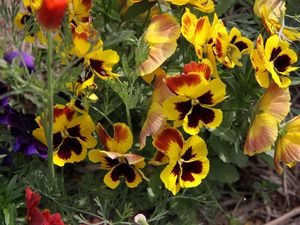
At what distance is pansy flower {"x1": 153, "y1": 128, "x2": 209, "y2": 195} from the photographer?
1530mm

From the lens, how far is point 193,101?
1498 millimetres

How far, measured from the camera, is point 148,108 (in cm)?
158

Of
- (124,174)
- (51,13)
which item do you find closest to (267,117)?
(124,174)

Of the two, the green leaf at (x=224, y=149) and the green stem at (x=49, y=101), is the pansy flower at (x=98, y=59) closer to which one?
the green stem at (x=49, y=101)

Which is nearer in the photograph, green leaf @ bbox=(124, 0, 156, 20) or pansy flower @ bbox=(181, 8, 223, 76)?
pansy flower @ bbox=(181, 8, 223, 76)

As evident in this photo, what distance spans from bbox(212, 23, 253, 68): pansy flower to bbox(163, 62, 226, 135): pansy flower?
0.27ft

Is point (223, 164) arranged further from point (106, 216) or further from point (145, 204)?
point (106, 216)

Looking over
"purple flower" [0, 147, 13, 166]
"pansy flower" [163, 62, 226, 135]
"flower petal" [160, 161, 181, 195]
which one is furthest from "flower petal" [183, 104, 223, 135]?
"purple flower" [0, 147, 13, 166]

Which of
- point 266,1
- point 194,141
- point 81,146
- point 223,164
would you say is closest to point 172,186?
point 194,141

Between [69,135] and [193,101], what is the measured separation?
0.32 metres

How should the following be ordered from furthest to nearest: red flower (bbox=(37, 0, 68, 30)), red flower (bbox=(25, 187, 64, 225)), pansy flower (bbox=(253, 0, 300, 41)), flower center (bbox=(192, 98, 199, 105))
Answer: pansy flower (bbox=(253, 0, 300, 41)) < flower center (bbox=(192, 98, 199, 105)) < red flower (bbox=(25, 187, 64, 225)) < red flower (bbox=(37, 0, 68, 30))

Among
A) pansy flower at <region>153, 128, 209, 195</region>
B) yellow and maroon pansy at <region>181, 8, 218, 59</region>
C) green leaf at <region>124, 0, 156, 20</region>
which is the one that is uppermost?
yellow and maroon pansy at <region>181, 8, 218, 59</region>

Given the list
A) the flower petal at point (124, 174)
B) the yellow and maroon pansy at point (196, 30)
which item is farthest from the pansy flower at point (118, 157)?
the yellow and maroon pansy at point (196, 30)

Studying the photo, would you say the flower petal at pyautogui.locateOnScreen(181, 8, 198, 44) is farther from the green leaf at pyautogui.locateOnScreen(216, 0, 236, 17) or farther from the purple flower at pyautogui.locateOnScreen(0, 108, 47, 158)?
the purple flower at pyautogui.locateOnScreen(0, 108, 47, 158)
